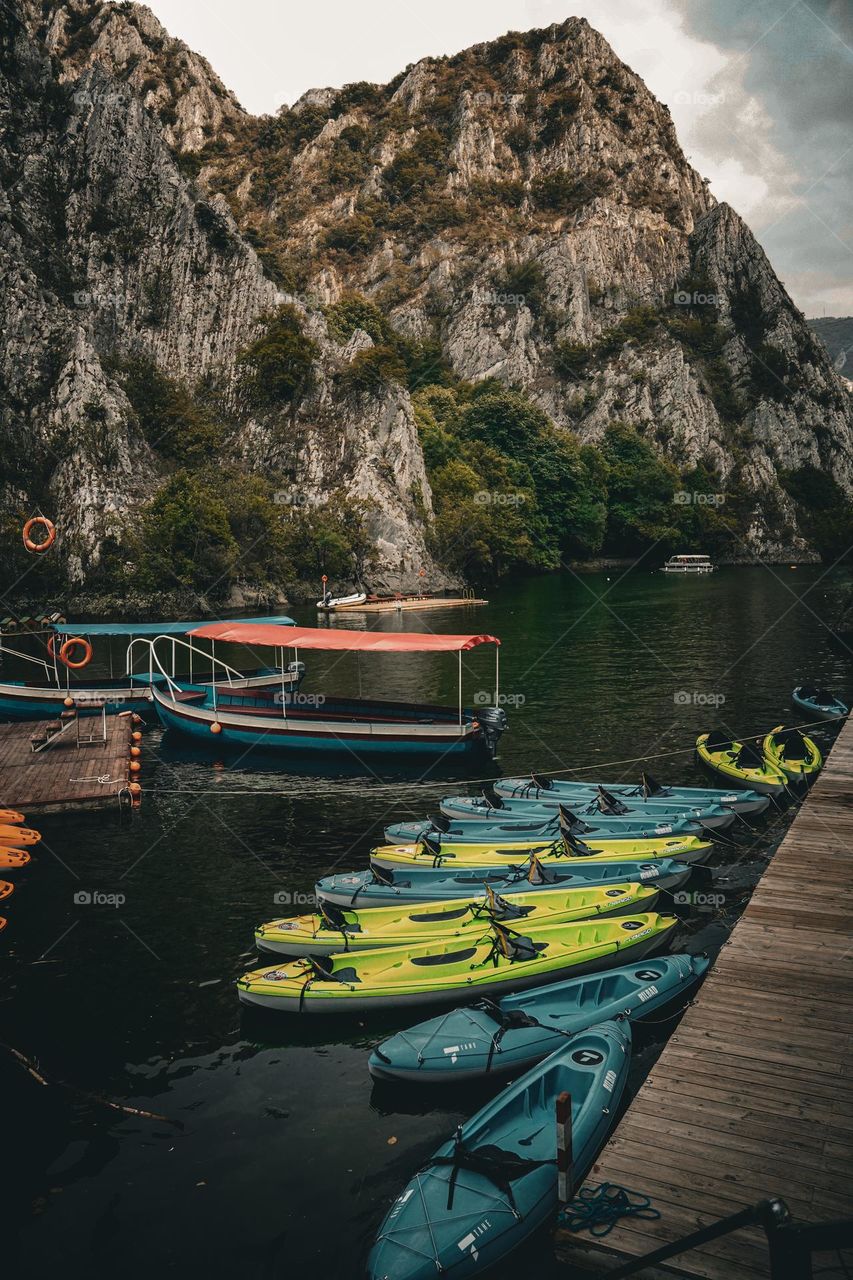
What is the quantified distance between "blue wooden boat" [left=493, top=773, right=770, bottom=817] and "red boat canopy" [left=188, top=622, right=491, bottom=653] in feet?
21.4

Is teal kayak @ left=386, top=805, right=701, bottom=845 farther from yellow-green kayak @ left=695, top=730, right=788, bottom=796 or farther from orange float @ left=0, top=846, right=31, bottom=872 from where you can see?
orange float @ left=0, top=846, right=31, bottom=872

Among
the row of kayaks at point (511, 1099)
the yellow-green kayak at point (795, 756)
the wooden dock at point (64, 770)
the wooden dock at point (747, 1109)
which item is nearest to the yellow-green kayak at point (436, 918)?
the row of kayaks at point (511, 1099)

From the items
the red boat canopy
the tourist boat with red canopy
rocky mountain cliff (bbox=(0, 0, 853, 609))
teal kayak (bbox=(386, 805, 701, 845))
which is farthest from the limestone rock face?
teal kayak (bbox=(386, 805, 701, 845))

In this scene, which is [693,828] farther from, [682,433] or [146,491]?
[682,433]

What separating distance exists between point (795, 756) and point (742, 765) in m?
2.49

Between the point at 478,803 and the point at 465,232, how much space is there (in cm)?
17126

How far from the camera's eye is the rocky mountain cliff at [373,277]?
102 metres

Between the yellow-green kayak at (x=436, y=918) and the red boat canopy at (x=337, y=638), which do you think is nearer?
the yellow-green kayak at (x=436, y=918)

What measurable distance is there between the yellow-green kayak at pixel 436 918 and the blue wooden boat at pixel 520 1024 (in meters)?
2.30

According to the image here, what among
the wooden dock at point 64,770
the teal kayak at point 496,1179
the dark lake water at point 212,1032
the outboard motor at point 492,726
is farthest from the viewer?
the outboard motor at point 492,726

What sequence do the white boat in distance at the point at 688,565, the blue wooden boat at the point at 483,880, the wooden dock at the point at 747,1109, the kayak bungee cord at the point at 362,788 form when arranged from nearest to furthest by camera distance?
1. the wooden dock at the point at 747,1109
2. the blue wooden boat at the point at 483,880
3. the kayak bungee cord at the point at 362,788
4. the white boat in distance at the point at 688,565

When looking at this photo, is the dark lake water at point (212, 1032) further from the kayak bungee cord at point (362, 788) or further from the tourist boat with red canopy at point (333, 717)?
the tourist boat with red canopy at point (333, 717)

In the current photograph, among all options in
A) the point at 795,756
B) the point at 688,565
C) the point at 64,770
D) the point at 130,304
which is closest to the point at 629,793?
the point at 795,756

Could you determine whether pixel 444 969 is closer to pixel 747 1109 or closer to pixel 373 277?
pixel 747 1109
